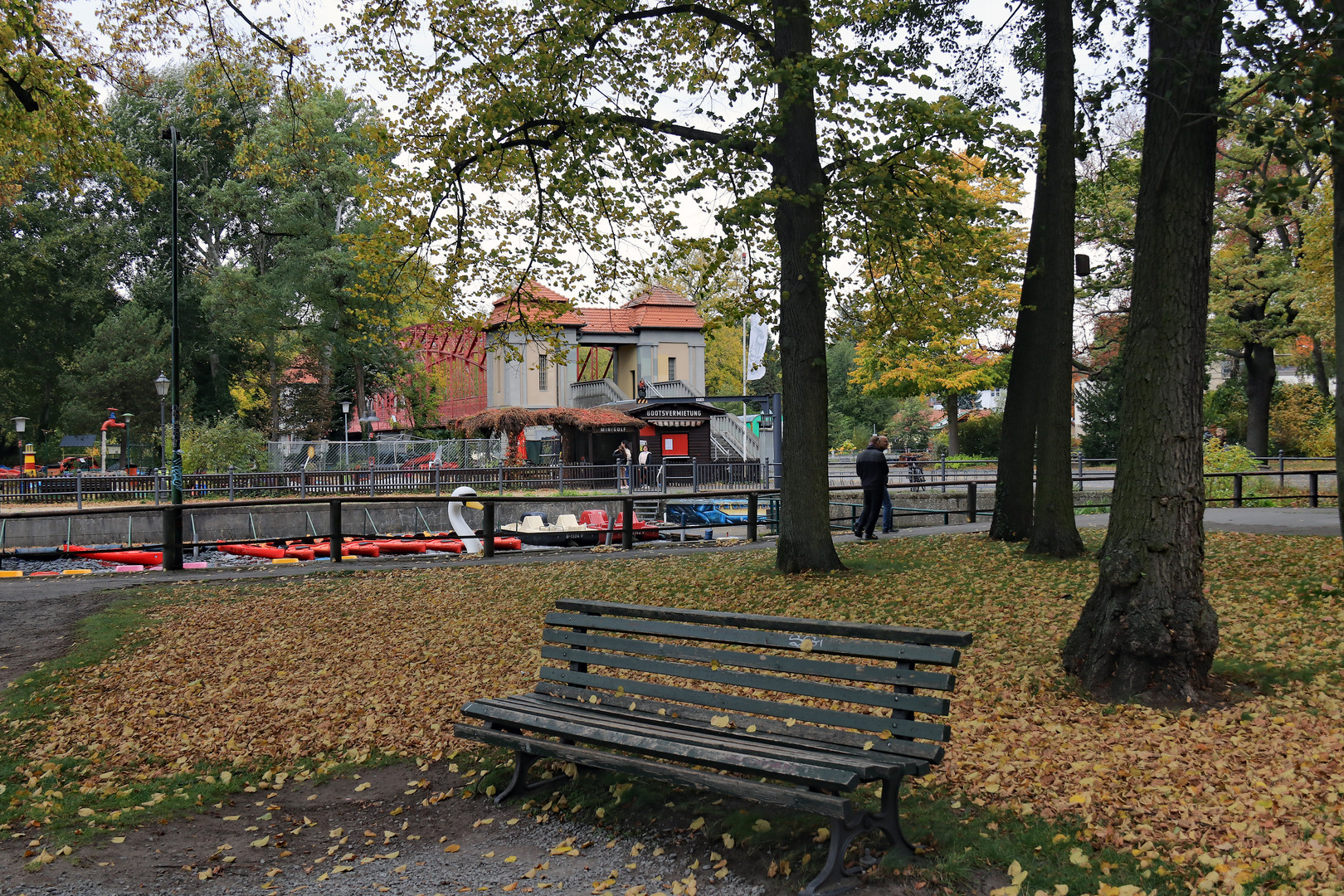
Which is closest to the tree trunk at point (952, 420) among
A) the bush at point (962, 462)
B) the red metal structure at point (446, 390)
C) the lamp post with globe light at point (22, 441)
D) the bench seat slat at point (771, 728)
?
the bush at point (962, 462)

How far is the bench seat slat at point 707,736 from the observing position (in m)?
4.26

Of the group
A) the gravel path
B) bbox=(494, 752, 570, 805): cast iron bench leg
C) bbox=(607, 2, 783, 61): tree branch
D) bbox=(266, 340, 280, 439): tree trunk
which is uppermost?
bbox=(607, 2, 783, 61): tree branch

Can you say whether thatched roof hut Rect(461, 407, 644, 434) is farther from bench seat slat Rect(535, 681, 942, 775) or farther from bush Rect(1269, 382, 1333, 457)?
bench seat slat Rect(535, 681, 942, 775)

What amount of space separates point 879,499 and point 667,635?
1193 cm

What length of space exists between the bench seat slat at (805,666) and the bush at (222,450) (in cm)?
3530

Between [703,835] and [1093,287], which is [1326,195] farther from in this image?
[703,835]

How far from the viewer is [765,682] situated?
5.06m

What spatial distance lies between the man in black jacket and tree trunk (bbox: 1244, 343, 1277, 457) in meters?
26.6

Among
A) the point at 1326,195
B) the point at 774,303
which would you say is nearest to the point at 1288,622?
the point at 774,303

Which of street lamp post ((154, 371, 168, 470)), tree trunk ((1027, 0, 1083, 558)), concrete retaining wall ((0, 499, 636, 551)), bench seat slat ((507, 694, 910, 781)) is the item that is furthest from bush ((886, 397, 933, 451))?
bench seat slat ((507, 694, 910, 781))

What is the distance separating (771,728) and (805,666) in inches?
15.5

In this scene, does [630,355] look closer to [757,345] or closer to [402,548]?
[757,345]

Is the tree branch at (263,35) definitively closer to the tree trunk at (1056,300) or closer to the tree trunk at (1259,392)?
the tree trunk at (1056,300)

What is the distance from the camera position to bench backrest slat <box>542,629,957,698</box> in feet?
14.7
